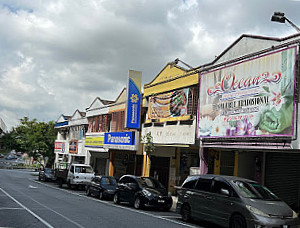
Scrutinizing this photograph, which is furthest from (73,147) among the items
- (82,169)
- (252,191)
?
(252,191)

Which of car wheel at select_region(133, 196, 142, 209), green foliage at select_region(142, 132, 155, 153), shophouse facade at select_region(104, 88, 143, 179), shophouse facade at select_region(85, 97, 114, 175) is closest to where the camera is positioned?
car wheel at select_region(133, 196, 142, 209)

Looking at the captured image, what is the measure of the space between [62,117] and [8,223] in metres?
42.2

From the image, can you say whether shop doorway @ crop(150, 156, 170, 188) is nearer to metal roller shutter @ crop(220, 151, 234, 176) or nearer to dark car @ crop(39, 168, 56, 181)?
metal roller shutter @ crop(220, 151, 234, 176)

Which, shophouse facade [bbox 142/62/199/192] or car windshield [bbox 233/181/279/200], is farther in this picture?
shophouse facade [bbox 142/62/199/192]

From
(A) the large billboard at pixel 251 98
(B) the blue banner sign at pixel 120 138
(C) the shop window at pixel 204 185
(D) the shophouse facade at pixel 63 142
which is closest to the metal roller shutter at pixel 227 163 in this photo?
(A) the large billboard at pixel 251 98

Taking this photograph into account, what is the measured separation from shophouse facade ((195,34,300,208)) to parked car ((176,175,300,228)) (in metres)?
3.33

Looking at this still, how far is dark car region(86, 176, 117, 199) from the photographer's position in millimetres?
20953

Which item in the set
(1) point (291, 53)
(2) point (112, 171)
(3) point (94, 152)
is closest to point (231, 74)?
(1) point (291, 53)

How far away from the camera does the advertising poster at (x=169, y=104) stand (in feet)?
71.6

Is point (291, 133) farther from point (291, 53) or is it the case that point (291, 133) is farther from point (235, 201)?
point (235, 201)

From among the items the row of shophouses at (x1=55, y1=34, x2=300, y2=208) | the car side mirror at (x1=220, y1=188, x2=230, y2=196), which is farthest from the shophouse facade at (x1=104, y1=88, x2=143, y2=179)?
the car side mirror at (x1=220, y1=188, x2=230, y2=196)

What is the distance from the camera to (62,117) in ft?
173

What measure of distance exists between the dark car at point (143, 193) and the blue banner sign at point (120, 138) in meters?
8.33

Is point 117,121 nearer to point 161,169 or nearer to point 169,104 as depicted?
point 161,169
